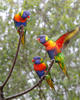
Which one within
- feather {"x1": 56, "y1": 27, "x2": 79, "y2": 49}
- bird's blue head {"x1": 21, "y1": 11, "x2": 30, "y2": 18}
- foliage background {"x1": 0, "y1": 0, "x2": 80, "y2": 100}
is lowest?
foliage background {"x1": 0, "y1": 0, "x2": 80, "y2": 100}

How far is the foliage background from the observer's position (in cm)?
336

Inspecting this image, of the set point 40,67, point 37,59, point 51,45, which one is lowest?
point 40,67

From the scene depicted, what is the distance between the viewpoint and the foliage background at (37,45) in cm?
336

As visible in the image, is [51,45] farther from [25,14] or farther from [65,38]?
[25,14]

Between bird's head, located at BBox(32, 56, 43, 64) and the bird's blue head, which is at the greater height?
the bird's blue head

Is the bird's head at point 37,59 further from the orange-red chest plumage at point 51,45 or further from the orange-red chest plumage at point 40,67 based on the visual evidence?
the orange-red chest plumage at point 51,45

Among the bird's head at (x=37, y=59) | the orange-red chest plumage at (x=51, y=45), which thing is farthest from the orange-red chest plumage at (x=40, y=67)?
the orange-red chest plumage at (x=51, y=45)

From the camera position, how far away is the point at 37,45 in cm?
346

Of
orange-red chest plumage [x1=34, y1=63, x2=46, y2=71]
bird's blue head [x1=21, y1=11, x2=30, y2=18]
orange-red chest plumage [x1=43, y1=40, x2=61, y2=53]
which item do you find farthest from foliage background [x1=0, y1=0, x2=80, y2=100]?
orange-red chest plumage [x1=43, y1=40, x2=61, y2=53]

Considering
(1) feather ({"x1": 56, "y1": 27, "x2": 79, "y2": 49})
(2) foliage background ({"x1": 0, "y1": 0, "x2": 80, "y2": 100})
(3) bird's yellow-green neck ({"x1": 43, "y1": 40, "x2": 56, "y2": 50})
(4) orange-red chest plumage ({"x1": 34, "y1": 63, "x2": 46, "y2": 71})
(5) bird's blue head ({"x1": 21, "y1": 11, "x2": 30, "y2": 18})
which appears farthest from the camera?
(2) foliage background ({"x1": 0, "y1": 0, "x2": 80, "y2": 100})

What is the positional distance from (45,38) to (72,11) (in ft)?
7.01

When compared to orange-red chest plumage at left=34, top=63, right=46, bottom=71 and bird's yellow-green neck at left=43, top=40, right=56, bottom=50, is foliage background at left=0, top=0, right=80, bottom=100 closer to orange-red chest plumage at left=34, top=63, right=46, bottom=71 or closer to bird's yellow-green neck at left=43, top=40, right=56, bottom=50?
orange-red chest plumage at left=34, top=63, right=46, bottom=71

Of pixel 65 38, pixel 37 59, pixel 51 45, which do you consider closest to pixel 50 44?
pixel 51 45

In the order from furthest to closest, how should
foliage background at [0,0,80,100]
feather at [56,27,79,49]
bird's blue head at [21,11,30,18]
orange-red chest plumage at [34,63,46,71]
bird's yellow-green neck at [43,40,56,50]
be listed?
foliage background at [0,0,80,100] < orange-red chest plumage at [34,63,46,71] < bird's blue head at [21,11,30,18] < bird's yellow-green neck at [43,40,56,50] < feather at [56,27,79,49]
